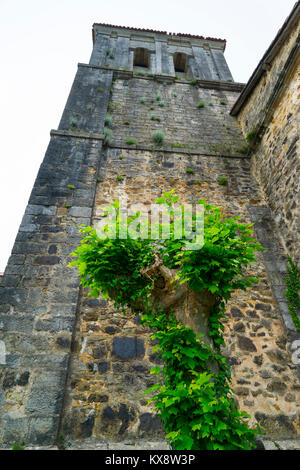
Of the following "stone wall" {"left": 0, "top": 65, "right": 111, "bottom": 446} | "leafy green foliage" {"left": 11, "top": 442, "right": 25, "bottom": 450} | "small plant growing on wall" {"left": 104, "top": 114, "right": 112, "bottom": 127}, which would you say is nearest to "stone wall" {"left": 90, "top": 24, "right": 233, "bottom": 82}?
"small plant growing on wall" {"left": 104, "top": 114, "right": 112, "bottom": 127}

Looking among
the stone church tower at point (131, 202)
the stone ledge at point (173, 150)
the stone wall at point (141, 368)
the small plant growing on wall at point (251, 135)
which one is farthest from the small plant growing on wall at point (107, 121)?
the small plant growing on wall at point (251, 135)

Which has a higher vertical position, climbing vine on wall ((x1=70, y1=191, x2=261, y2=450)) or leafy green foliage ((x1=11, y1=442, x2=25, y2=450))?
climbing vine on wall ((x1=70, y1=191, x2=261, y2=450))

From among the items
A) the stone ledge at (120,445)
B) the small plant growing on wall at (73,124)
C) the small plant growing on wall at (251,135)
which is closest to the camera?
the stone ledge at (120,445)

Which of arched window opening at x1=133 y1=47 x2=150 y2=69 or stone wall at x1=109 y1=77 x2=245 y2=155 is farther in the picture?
arched window opening at x1=133 y1=47 x2=150 y2=69

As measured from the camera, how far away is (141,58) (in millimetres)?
11617

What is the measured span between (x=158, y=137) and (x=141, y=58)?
6.77 meters

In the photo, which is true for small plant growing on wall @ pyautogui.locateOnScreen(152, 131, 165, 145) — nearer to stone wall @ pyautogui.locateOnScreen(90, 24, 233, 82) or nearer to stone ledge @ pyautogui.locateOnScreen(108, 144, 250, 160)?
stone ledge @ pyautogui.locateOnScreen(108, 144, 250, 160)

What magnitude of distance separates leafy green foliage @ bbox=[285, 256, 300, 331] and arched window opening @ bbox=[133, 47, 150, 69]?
33.9 ft

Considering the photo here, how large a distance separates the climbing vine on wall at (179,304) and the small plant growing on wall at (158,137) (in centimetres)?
403

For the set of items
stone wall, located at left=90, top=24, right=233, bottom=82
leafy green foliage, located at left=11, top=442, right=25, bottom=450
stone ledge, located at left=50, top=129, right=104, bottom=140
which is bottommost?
leafy green foliage, located at left=11, top=442, right=25, bottom=450

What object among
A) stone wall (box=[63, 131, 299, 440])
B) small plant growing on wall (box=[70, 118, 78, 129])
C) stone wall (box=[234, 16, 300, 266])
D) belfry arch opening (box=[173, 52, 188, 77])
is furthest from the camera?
belfry arch opening (box=[173, 52, 188, 77])

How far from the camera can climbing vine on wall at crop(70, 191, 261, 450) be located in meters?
2.34

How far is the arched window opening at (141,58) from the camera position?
11438 mm

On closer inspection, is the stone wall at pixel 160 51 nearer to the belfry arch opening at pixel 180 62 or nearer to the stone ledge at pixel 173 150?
the belfry arch opening at pixel 180 62
